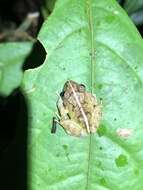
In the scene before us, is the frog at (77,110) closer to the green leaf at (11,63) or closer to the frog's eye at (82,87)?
the frog's eye at (82,87)

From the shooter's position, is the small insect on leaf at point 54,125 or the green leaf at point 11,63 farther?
the green leaf at point 11,63

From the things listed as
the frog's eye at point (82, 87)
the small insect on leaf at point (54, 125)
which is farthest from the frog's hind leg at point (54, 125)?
the frog's eye at point (82, 87)

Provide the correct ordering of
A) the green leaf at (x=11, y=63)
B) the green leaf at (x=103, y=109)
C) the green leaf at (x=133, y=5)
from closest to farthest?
the green leaf at (x=103, y=109) < the green leaf at (x=133, y=5) < the green leaf at (x=11, y=63)

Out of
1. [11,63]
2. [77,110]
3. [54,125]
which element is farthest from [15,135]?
[11,63]

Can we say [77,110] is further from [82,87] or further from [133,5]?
[133,5]

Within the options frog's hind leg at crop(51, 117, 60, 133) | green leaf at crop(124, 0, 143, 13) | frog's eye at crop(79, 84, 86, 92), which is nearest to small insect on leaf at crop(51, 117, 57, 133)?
frog's hind leg at crop(51, 117, 60, 133)
